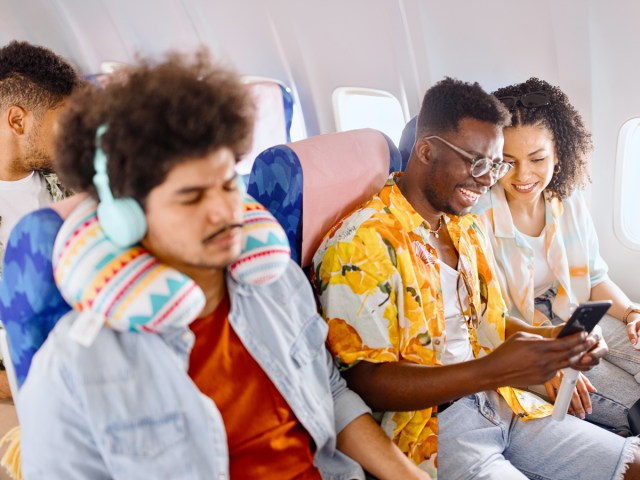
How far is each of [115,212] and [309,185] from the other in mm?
791

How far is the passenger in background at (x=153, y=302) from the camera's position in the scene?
1124mm

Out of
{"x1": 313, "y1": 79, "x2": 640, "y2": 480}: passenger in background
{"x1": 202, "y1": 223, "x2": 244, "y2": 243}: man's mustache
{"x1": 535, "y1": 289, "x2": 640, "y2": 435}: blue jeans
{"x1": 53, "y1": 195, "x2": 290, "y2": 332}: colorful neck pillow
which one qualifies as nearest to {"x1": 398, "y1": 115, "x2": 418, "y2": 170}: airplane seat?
{"x1": 313, "y1": 79, "x2": 640, "y2": 480}: passenger in background

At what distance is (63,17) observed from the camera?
183 inches

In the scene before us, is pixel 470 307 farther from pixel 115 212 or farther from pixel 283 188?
pixel 115 212

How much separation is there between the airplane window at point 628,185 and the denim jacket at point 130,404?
224cm

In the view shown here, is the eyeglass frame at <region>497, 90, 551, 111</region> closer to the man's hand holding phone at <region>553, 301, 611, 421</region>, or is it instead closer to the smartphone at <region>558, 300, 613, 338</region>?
the man's hand holding phone at <region>553, 301, 611, 421</region>

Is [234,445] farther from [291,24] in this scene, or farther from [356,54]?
[291,24]

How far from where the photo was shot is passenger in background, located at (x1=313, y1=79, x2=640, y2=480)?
166 centimetres

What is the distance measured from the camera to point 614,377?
98.4 inches

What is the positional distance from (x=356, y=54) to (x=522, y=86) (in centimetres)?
119

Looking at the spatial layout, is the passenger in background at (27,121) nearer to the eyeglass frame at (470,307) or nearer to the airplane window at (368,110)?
the eyeglass frame at (470,307)

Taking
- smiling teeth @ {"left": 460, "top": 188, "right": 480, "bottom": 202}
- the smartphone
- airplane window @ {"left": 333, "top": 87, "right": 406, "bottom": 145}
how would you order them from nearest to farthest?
the smartphone < smiling teeth @ {"left": 460, "top": 188, "right": 480, "bottom": 202} < airplane window @ {"left": 333, "top": 87, "right": 406, "bottom": 145}

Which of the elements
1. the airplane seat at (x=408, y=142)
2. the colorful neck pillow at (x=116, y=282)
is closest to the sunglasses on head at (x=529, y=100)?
the airplane seat at (x=408, y=142)

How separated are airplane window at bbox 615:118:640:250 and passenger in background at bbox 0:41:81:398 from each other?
8.35ft
